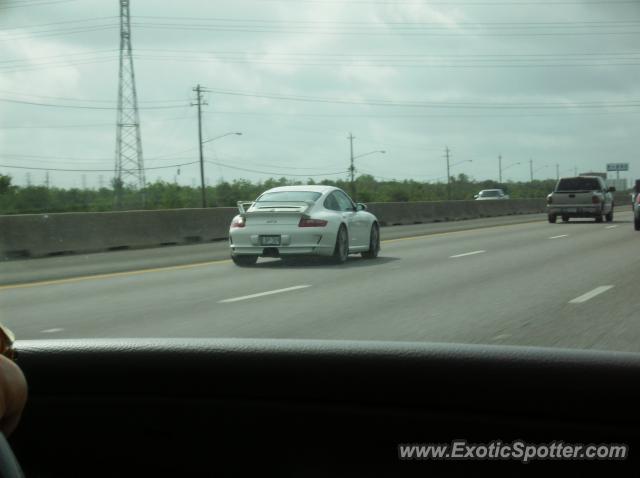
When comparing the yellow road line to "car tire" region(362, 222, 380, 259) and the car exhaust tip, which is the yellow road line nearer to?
the car exhaust tip

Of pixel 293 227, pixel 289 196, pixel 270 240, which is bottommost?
pixel 270 240

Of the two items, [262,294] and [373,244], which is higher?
[373,244]

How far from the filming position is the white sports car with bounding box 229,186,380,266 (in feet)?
55.4

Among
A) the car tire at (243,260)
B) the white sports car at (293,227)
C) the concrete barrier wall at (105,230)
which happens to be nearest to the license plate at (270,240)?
the white sports car at (293,227)

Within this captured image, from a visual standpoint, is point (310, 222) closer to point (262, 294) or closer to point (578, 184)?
point (262, 294)

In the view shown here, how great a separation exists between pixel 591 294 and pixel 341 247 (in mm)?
6735

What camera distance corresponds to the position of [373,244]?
61.9 ft

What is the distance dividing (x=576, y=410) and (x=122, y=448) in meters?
1.30

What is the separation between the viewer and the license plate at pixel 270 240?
16891mm

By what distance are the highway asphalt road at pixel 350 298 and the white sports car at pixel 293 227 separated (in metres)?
0.34

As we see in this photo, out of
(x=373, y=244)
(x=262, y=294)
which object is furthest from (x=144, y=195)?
(x=262, y=294)

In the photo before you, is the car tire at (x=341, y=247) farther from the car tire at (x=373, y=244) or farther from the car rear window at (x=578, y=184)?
the car rear window at (x=578, y=184)

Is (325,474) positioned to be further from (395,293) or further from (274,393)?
(395,293)

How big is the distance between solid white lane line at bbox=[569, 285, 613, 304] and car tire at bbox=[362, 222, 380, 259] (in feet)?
23.3
